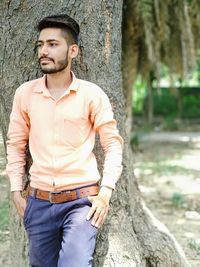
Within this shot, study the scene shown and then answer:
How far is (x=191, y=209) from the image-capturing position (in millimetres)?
7723

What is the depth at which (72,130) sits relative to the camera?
312 centimetres

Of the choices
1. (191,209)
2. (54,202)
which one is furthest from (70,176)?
(191,209)

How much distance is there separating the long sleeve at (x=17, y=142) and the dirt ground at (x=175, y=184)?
2.35 m

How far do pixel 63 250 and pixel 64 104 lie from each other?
75 cm

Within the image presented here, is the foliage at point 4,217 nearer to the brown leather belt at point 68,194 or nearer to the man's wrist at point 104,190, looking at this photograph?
the brown leather belt at point 68,194

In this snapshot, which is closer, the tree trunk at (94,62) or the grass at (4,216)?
the tree trunk at (94,62)

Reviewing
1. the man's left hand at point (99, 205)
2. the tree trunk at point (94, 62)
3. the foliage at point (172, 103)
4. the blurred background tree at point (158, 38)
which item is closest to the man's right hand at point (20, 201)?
the man's left hand at point (99, 205)

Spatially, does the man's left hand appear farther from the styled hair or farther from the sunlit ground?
the sunlit ground

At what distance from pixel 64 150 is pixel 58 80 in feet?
1.25

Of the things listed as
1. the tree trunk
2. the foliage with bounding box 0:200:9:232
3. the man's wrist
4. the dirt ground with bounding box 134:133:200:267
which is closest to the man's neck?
the tree trunk

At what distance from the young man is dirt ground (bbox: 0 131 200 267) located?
1.09m

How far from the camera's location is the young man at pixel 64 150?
3.08 meters

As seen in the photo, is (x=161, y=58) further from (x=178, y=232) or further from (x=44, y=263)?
(x=44, y=263)

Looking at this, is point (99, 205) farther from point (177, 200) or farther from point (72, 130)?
point (177, 200)
